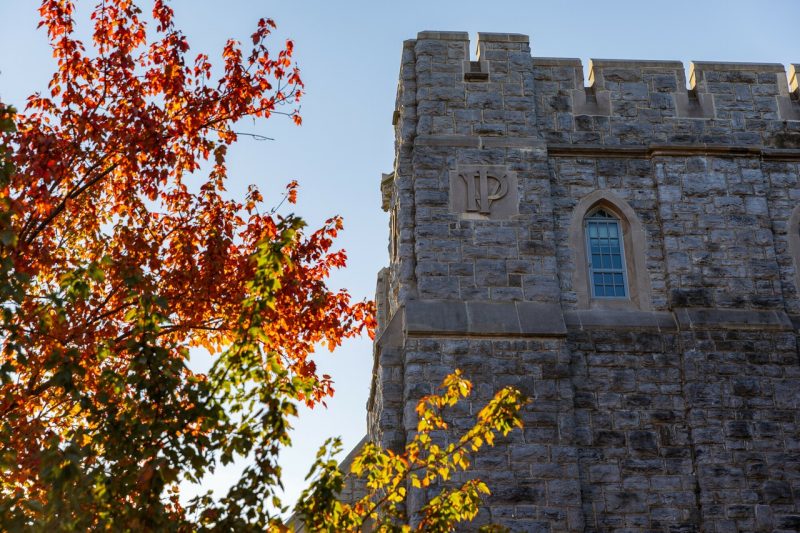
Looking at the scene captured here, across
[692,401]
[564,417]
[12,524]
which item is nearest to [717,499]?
[692,401]

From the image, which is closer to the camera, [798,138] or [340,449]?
[340,449]

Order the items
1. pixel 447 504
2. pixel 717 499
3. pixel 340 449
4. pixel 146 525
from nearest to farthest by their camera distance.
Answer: pixel 146 525, pixel 340 449, pixel 447 504, pixel 717 499

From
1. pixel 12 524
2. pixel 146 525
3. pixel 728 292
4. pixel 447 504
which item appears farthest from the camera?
pixel 728 292

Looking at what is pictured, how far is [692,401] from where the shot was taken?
11477mm

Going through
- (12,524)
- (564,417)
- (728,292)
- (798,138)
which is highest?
(798,138)

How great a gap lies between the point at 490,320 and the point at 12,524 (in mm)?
6593

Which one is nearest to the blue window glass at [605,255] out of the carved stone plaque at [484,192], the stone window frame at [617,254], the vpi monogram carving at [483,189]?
the stone window frame at [617,254]

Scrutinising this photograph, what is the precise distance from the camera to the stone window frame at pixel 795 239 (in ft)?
40.8

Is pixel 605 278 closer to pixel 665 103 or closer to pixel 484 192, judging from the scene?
pixel 484 192

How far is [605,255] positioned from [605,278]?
0.30m

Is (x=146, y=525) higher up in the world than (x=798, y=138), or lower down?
lower down

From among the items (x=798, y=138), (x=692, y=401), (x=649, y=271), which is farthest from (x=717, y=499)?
(x=798, y=138)

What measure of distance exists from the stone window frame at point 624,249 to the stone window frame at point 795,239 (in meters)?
1.77

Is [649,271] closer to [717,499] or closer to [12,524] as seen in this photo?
[717,499]
